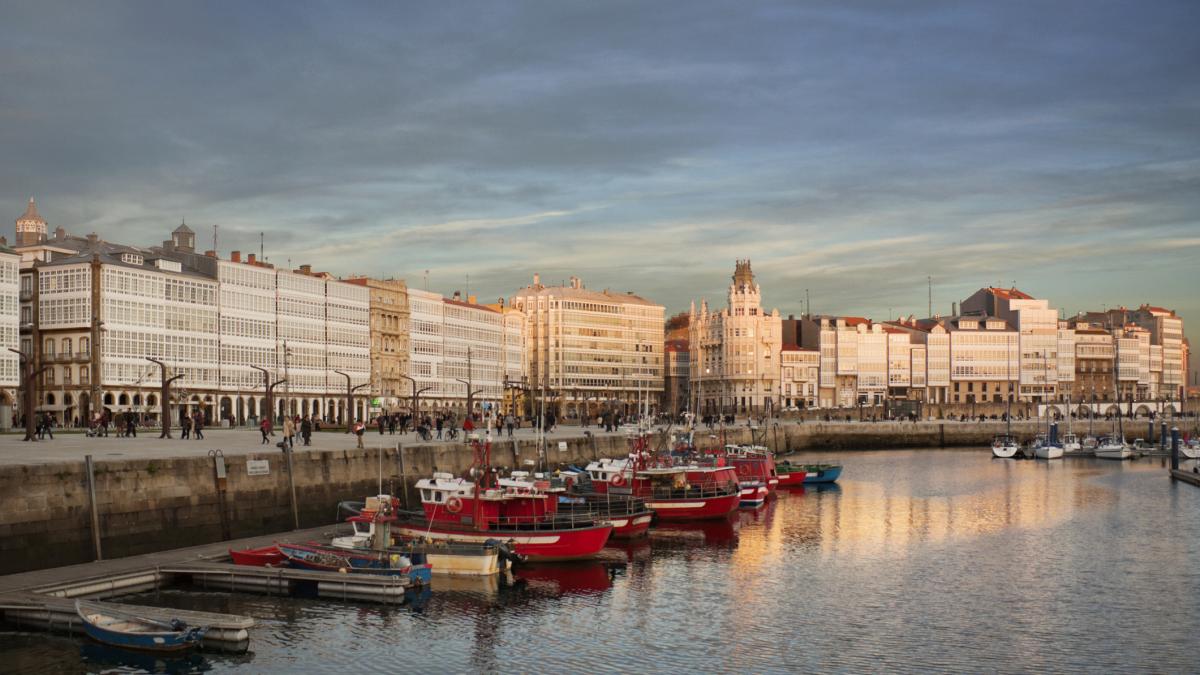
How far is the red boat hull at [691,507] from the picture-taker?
55406 mm

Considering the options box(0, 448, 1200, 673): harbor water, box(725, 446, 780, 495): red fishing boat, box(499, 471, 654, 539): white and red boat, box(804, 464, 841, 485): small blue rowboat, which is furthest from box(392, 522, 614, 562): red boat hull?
box(804, 464, 841, 485): small blue rowboat

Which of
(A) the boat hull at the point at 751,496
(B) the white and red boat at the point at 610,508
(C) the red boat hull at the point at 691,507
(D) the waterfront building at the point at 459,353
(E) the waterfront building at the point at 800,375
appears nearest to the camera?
(B) the white and red boat at the point at 610,508

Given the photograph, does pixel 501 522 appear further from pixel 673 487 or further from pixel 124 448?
pixel 673 487

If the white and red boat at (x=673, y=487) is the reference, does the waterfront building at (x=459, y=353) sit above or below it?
above

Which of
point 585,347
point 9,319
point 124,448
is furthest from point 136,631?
point 585,347

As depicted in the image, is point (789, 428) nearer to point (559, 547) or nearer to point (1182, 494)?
point (1182, 494)

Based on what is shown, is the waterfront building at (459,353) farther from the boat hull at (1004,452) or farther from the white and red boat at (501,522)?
the white and red boat at (501,522)

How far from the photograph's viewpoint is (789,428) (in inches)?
5089

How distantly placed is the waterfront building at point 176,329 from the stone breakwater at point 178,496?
4026 cm

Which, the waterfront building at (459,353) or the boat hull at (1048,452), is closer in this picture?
the boat hull at (1048,452)

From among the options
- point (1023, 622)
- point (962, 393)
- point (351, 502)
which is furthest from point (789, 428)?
point (1023, 622)

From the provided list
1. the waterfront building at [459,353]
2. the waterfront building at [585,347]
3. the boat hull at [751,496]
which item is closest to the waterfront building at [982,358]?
the waterfront building at [585,347]

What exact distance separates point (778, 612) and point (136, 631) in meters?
15.7

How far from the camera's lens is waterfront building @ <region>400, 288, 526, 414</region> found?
140875mm
